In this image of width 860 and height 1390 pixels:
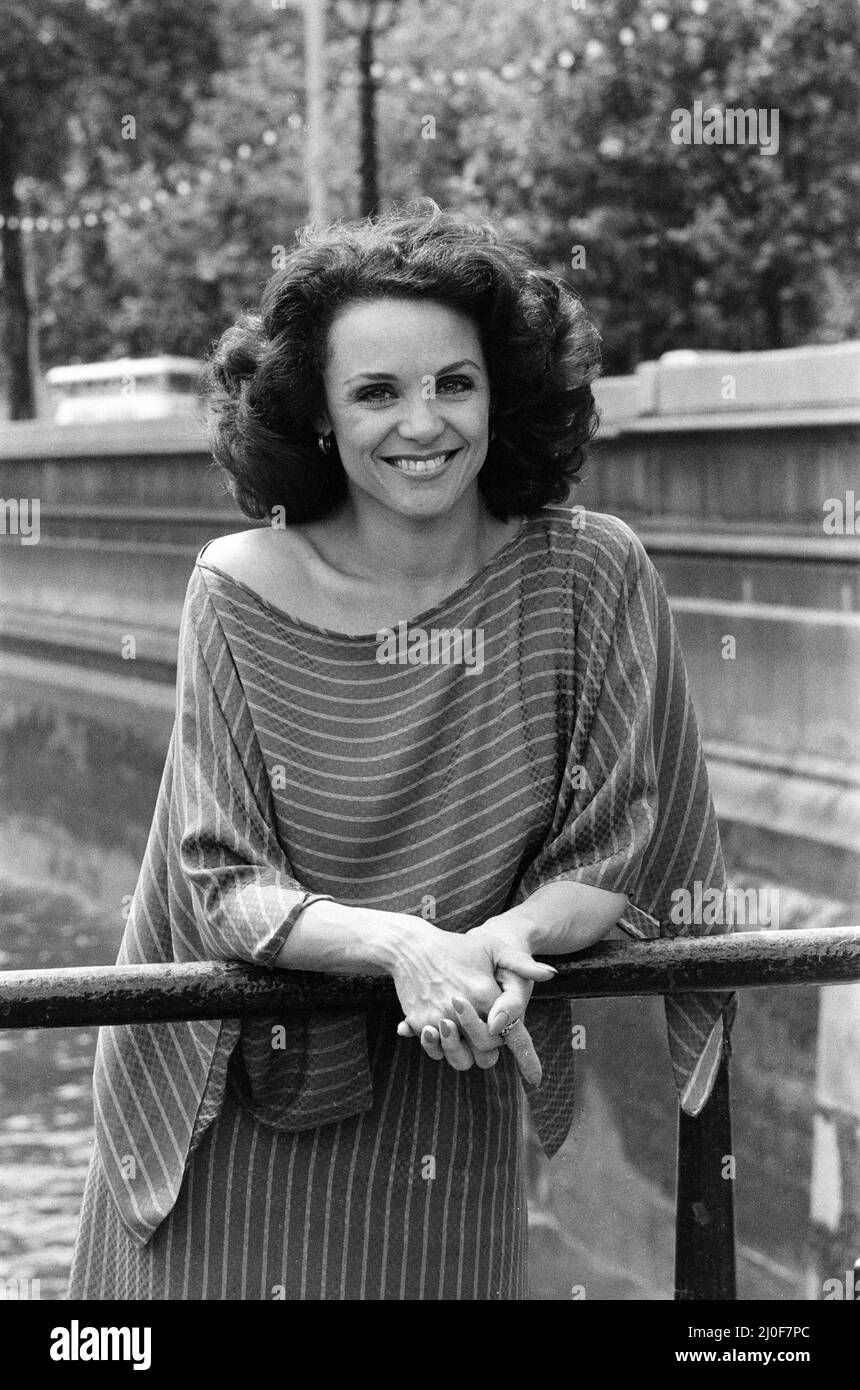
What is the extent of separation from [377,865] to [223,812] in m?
0.17

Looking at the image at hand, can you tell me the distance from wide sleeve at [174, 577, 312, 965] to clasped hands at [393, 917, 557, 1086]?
0.13 m

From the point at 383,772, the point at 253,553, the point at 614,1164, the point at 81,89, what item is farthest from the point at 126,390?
the point at 383,772

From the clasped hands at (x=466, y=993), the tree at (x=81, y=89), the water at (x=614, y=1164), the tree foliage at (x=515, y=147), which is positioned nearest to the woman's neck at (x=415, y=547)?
the clasped hands at (x=466, y=993)

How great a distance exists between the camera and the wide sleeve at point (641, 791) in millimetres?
1959

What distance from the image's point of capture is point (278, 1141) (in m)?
2.01

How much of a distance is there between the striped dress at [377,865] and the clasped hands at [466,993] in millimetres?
148

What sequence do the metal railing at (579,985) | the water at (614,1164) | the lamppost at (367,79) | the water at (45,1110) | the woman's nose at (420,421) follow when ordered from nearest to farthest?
1. the metal railing at (579,985)
2. the woman's nose at (420,421)
3. the water at (614,1164)
4. the water at (45,1110)
5. the lamppost at (367,79)

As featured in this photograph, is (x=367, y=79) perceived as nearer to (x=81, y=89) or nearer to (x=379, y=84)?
(x=379, y=84)

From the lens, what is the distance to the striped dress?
6.45 ft

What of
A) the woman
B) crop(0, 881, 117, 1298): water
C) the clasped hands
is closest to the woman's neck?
the woman

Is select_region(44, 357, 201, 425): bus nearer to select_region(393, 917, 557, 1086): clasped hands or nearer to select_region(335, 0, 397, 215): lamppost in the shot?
select_region(335, 0, 397, 215): lamppost

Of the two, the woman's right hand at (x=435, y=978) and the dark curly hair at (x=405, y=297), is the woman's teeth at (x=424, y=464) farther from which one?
the woman's right hand at (x=435, y=978)

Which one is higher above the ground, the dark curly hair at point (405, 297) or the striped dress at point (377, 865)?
the dark curly hair at point (405, 297)
